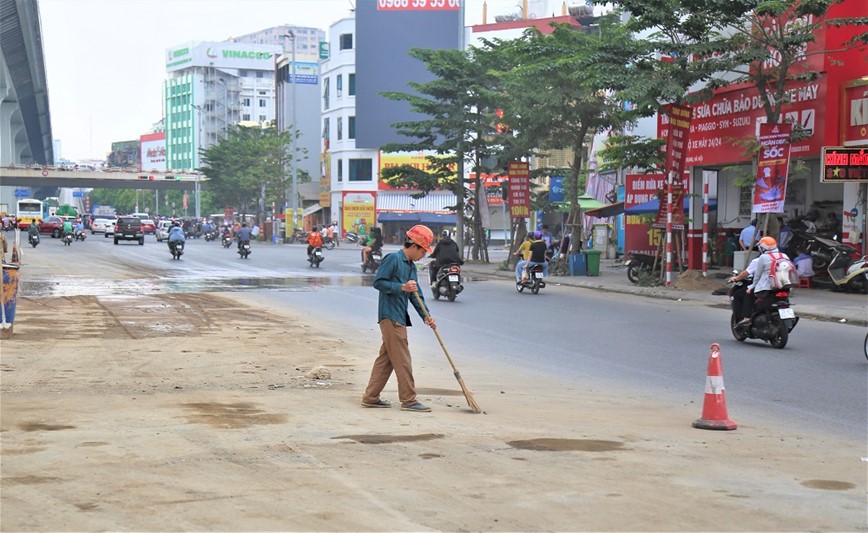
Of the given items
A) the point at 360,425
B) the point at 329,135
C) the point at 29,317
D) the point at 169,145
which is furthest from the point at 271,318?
the point at 169,145

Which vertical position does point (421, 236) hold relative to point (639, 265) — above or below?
above

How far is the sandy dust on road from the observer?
582cm

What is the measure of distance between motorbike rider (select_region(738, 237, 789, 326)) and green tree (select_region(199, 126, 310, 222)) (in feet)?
240

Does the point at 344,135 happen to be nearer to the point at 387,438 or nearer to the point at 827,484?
the point at 387,438

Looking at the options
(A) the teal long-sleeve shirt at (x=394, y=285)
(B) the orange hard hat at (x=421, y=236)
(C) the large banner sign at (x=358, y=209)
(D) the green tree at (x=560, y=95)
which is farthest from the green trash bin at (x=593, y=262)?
(C) the large banner sign at (x=358, y=209)

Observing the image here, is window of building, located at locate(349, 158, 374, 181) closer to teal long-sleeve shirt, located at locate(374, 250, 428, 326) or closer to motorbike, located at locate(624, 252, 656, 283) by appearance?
motorbike, located at locate(624, 252, 656, 283)

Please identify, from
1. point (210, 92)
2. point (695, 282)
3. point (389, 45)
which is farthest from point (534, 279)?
point (210, 92)

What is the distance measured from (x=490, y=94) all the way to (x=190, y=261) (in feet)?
46.0

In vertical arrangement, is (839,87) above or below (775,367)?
above

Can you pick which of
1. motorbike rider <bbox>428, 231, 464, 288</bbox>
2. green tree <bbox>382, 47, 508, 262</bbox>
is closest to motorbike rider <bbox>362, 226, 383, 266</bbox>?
green tree <bbox>382, 47, 508, 262</bbox>

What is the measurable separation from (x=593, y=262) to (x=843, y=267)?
10627 mm

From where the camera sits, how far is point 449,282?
23.6m

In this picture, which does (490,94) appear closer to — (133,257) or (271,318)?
(133,257)

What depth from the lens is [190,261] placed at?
42.6m
